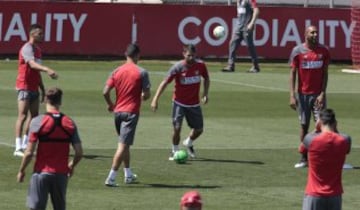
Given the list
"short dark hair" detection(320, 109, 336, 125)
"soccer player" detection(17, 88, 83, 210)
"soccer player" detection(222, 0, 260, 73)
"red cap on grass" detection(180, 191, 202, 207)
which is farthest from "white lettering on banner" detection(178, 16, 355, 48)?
"red cap on grass" detection(180, 191, 202, 207)

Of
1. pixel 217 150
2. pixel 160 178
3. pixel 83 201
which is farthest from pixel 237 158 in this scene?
pixel 83 201

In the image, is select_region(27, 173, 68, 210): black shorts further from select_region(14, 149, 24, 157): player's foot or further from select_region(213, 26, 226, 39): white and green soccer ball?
select_region(213, 26, 226, 39): white and green soccer ball

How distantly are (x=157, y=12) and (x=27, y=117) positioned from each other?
17954 mm

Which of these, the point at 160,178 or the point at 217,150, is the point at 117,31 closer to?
the point at 217,150

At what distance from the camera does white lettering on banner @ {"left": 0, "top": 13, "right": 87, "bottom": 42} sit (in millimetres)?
35031

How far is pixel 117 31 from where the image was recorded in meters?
36.1

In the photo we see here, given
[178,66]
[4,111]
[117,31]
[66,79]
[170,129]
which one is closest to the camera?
[178,66]

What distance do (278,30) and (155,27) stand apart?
408 cm

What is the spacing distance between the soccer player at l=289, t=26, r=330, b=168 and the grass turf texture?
0.96 metres

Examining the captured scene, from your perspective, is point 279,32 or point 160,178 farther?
point 279,32

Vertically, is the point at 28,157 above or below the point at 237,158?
above

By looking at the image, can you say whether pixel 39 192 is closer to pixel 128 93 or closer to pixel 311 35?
pixel 128 93

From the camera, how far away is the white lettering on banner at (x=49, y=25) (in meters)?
35.0

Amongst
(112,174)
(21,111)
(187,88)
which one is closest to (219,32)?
(187,88)
